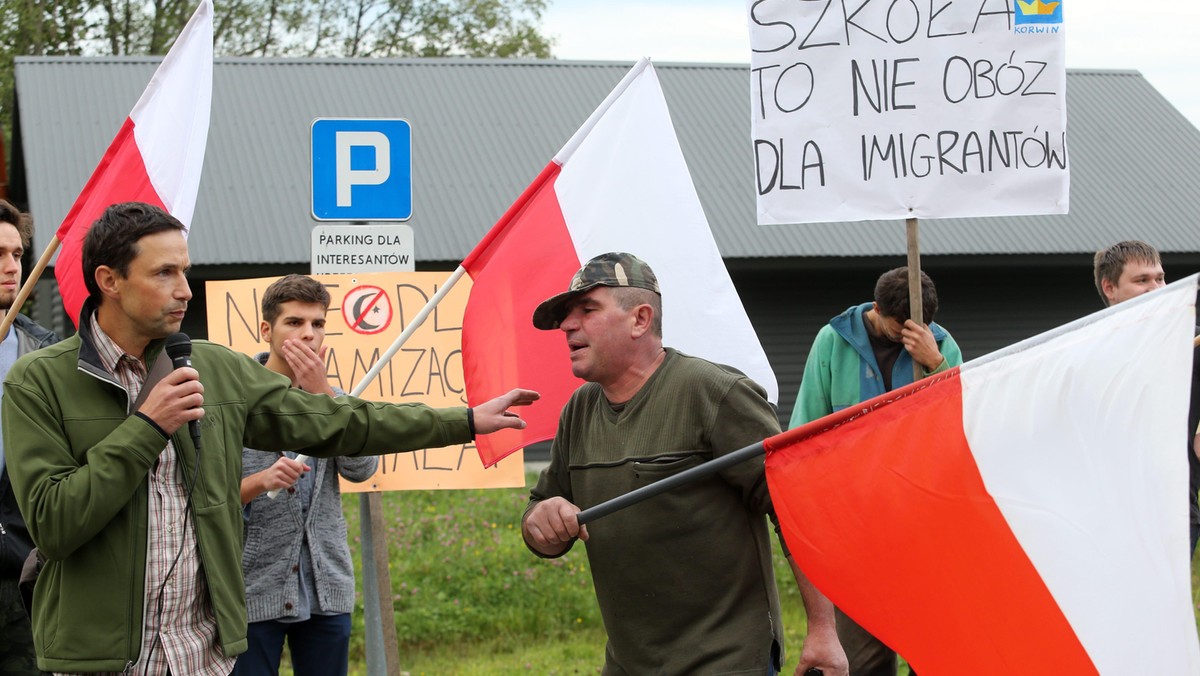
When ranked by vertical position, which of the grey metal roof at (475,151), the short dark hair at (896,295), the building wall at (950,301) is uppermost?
the grey metal roof at (475,151)

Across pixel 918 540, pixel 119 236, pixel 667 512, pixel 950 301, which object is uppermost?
pixel 950 301

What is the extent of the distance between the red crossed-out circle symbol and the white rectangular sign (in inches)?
3.9

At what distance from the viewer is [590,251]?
17.3ft

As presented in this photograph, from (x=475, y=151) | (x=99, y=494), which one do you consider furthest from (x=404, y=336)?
(x=475, y=151)

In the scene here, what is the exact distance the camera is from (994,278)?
2070 centimetres

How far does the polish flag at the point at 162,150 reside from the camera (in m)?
5.59

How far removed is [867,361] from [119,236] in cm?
371

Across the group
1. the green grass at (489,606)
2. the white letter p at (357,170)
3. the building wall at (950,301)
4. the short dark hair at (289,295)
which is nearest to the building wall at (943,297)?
the building wall at (950,301)

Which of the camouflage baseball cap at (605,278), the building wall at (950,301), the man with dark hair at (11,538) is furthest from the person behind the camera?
the building wall at (950,301)

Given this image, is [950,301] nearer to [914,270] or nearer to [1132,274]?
[1132,274]

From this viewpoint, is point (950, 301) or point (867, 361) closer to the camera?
point (867, 361)

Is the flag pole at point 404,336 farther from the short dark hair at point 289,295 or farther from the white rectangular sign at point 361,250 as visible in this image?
the white rectangular sign at point 361,250

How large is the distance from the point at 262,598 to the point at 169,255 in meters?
2.07

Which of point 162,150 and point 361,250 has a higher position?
point 162,150
